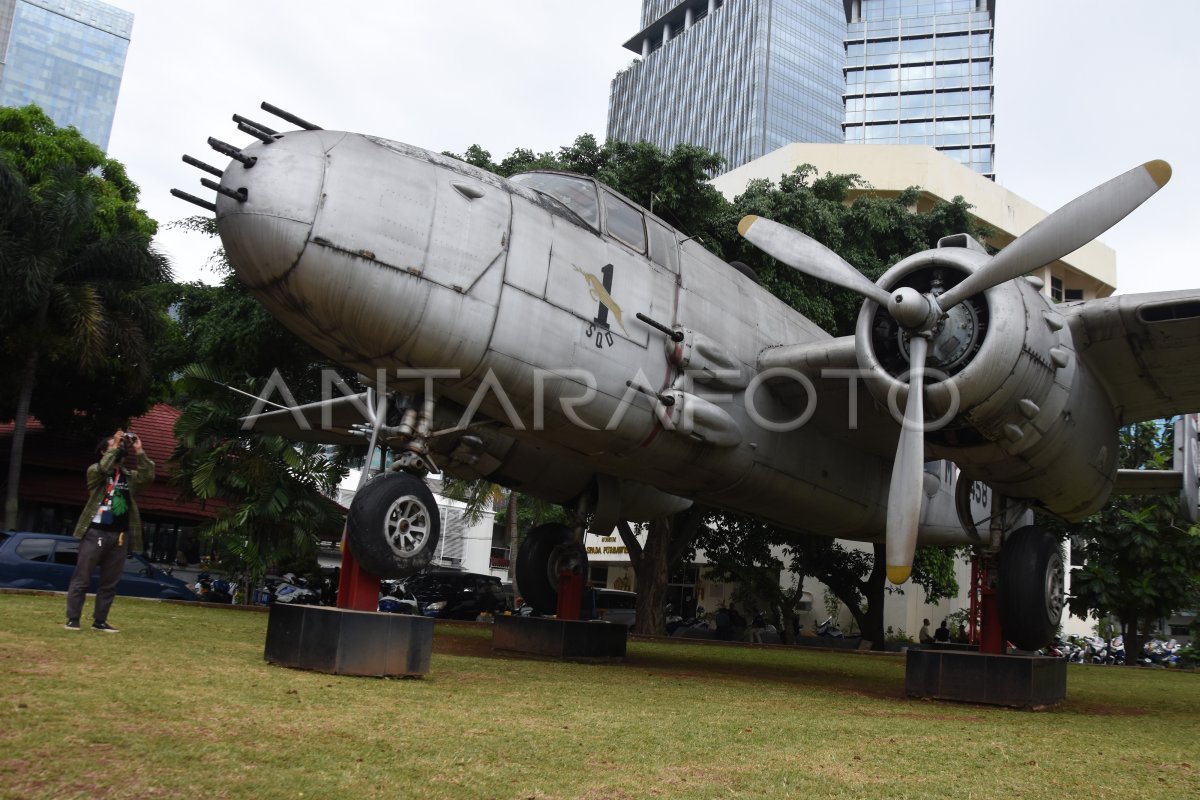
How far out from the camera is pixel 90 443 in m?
29.5

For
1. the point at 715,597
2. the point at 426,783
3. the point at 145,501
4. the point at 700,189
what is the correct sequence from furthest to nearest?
the point at 715,597
the point at 145,501
the point at 700,189
the point at 426,783

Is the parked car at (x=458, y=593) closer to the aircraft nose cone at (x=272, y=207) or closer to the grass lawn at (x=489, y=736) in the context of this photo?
the grass lawn at (x=489, y=736)

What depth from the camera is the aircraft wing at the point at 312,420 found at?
11155mm

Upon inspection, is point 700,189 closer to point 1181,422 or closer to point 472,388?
point 1181,422

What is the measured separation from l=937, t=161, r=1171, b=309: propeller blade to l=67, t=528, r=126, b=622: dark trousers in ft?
27.5

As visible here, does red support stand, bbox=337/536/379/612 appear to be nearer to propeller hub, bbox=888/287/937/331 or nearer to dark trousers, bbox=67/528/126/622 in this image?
dark trousers, bbox=67/528/126/622

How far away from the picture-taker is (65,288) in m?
24.9

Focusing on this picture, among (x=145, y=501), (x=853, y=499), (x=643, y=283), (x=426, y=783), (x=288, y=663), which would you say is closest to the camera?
(x=426, y=783)

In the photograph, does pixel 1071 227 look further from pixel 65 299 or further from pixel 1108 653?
pixel 1108 653

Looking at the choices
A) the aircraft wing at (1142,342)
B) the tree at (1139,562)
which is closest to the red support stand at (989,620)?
the aircraft wing at (1142,342)

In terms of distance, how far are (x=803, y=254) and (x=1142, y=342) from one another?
12.1 ft

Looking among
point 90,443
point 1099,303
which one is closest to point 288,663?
point 1099,303

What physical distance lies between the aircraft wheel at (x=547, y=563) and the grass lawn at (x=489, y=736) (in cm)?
332

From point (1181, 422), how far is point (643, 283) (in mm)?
8167
